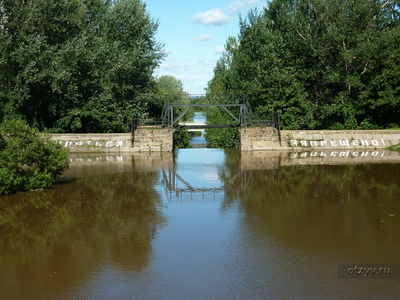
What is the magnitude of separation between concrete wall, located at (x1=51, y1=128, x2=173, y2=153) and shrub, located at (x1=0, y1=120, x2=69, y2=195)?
44.1ft

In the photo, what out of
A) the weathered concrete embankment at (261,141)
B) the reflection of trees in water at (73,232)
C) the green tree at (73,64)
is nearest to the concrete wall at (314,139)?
the weathered concrete embankment at (261,141)

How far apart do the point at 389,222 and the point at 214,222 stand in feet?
14.5

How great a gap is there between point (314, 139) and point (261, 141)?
382cm

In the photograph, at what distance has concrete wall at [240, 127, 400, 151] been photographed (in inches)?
1208

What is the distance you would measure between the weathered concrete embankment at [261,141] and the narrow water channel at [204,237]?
1125cm

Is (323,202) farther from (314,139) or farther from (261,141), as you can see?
(314,139)

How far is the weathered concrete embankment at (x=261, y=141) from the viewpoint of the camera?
30.6 meters

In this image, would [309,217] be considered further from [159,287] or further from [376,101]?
[376,101]

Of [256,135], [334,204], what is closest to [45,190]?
[334,204]

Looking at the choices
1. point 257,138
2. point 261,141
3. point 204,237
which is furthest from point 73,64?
Result: point 204,237

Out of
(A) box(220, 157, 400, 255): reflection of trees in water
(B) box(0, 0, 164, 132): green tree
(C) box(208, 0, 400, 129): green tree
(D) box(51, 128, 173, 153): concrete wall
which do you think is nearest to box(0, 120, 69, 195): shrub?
(A) box(220, 157, 400, 255): reflection of trees in water

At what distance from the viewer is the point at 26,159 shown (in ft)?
51.3

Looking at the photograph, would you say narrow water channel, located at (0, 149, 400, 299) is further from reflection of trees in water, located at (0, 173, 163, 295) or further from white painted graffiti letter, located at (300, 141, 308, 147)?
white painted graffiti letter, located at (300, 141, 308, 147)

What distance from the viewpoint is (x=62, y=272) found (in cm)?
816
